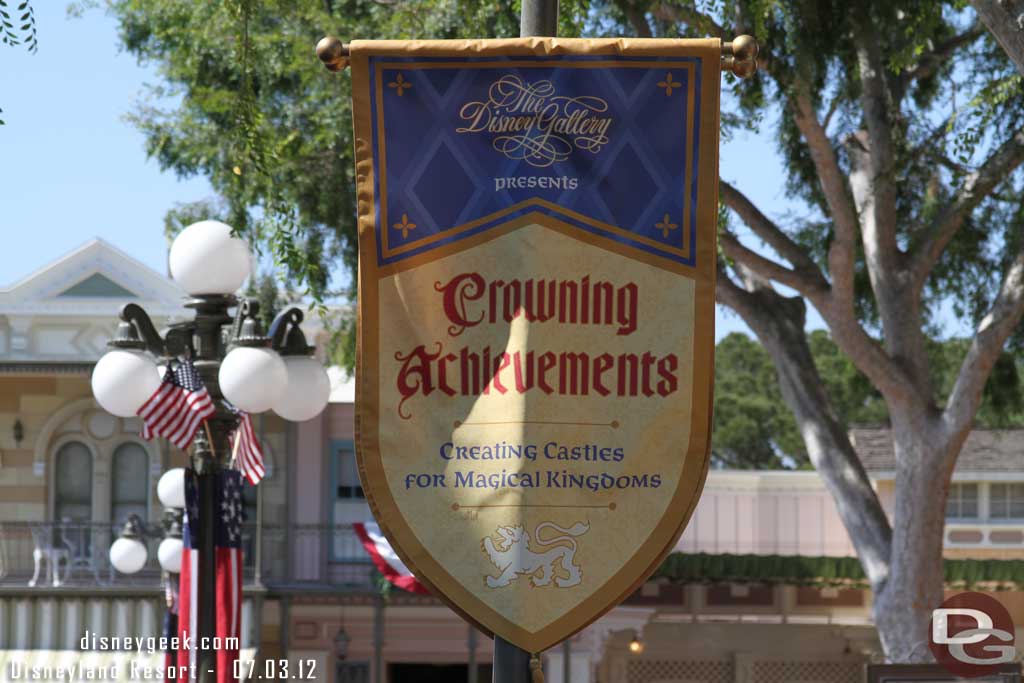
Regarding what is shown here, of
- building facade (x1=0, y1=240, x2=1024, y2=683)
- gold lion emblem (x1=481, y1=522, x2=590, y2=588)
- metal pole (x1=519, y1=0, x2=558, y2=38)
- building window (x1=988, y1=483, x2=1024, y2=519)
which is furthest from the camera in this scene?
building window (x1=988, y1=483, x2=1024, y2=519)

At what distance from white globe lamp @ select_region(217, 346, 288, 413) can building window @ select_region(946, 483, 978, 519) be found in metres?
18.1

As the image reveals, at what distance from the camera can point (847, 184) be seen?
54.4ft

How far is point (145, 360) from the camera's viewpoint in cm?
863

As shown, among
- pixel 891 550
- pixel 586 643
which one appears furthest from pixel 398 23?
pixel 586 643

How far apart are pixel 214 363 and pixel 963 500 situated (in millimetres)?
18075

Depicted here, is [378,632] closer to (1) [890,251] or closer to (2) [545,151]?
(1) [890,251]

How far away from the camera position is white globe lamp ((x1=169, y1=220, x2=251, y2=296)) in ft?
27.3

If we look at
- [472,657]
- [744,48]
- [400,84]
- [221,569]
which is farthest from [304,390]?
[472,657]

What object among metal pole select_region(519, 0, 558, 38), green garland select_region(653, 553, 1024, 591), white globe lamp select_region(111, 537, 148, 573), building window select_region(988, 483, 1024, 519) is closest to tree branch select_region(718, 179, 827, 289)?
white globe lamp select_region(111, 537, 148, 573)

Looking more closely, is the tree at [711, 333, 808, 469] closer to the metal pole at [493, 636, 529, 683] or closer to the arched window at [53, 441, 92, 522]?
the arched window at [53, 441, 92, 522]

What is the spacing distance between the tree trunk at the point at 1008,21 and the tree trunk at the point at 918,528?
731cm

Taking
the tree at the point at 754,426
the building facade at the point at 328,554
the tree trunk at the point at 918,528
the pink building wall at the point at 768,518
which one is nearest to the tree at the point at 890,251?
the tree trunk at the point at 918,528

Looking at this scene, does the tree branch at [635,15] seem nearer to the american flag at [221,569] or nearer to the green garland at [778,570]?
the american flag at [221,569]

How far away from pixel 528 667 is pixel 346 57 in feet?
6.84
